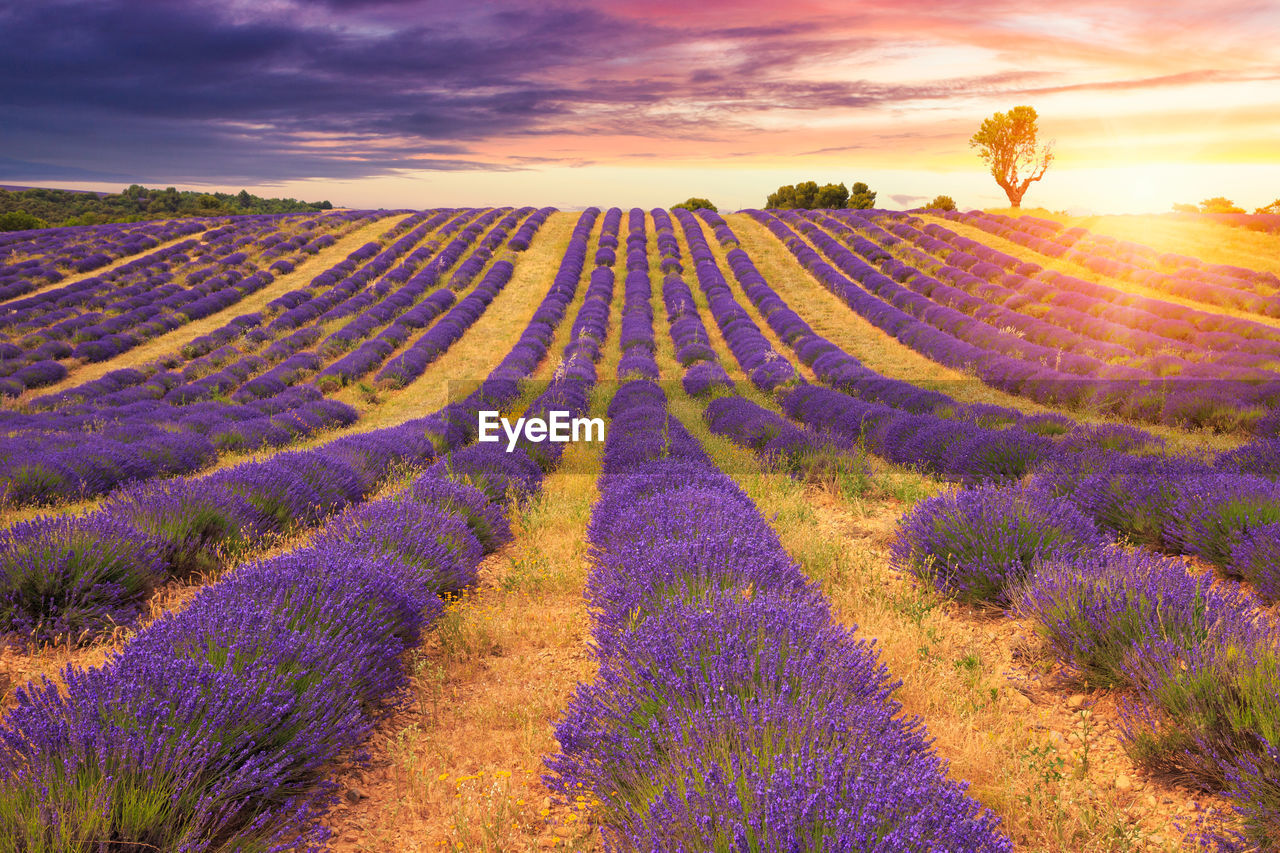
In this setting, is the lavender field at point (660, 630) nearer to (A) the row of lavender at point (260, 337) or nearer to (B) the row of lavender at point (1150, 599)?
(B) the row of lavender at point (1150, 599)

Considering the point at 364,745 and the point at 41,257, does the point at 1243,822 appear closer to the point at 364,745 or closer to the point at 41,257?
the point at 364,745

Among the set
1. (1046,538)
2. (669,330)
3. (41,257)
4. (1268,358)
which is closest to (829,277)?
(669,330)

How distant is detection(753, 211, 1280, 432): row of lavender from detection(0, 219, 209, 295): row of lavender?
1133 inches

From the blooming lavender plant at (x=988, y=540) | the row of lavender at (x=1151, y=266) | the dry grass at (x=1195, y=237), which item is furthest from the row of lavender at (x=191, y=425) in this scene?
the dry grass at (x=1195, y=237)

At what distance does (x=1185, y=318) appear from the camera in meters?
15.5

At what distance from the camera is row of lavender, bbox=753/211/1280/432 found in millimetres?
10023

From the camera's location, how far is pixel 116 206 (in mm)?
48000

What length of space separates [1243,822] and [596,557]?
11.9 ft

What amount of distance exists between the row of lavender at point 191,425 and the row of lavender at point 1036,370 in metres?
13.1

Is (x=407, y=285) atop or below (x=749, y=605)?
atop

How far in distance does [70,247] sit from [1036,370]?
3630 centimetres

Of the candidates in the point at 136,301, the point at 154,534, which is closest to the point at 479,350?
the point at 136,301

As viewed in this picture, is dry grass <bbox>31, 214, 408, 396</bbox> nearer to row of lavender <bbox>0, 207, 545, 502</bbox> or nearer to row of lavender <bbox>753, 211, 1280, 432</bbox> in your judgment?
row of lavender <bbox>0, 207, 545, 502</bbox>

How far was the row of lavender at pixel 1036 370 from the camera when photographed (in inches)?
395
